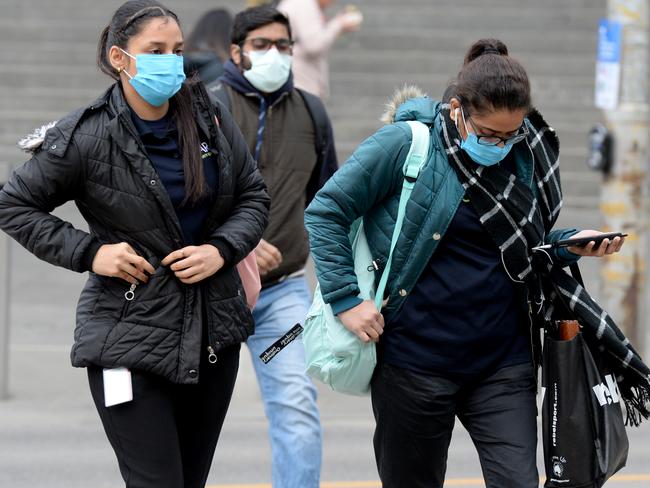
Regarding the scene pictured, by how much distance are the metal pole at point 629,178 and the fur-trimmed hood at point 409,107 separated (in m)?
4.25

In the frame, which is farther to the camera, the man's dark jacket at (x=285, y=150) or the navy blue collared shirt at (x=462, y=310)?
the man's dark jacket at (x=285, y=150)

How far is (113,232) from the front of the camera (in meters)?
3.86

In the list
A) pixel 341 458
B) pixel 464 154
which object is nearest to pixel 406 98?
pixel 464 154

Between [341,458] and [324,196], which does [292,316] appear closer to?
[324,196]

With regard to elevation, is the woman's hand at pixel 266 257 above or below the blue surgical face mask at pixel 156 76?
below

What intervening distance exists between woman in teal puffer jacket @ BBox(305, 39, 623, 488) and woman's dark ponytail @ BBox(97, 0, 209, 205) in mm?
378

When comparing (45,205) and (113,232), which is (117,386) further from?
(45,205)

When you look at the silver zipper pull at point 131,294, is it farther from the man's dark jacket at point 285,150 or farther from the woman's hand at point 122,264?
the man's dark jacket at point 285,150

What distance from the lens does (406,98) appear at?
13.5 feet

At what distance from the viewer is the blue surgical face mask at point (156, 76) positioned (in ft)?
12.5

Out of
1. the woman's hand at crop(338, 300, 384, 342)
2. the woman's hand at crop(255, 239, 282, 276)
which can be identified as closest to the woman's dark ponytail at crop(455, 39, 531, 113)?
the woman's hand at crop(338, 300, 384, 342)

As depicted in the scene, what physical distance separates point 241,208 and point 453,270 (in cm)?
70

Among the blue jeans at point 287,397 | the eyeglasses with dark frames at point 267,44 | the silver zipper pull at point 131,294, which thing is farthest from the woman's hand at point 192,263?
the eyeglasses with dark frames at point 267,44

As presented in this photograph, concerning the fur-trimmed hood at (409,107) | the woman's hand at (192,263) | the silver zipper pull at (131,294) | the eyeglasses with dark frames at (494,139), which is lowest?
the silver zipper pull at (131,294)
